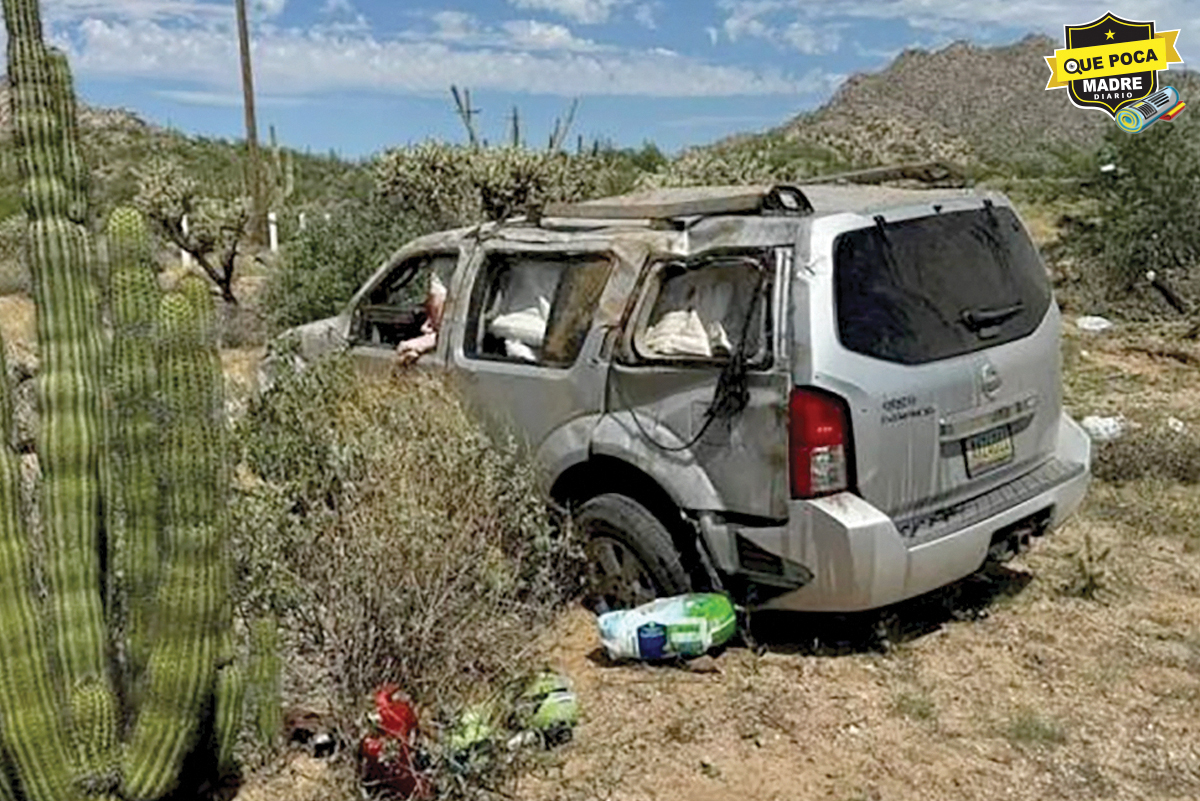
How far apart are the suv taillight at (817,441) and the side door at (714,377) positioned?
2.0 inches

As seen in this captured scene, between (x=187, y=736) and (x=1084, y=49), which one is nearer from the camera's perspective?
(x=187, y=736)

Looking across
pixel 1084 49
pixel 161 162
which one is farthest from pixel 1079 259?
pixel 161 162

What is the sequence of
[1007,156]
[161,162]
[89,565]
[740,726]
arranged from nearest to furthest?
[89,565] → [740,726] → [161,162] → [1007,156]

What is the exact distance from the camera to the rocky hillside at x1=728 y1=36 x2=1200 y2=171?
44.9 metres

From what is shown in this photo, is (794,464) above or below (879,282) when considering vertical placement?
below

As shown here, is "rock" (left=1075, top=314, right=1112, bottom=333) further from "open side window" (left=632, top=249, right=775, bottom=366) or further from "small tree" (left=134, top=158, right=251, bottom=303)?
"small tree" (left=134, top=158, right=251, bottom=303)

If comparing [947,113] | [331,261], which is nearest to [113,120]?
[947,113]

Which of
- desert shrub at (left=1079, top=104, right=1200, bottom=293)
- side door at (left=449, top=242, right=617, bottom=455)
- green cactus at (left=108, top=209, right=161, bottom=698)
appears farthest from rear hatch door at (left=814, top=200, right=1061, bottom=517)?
desert shrub at (left=1079, top=104, right=1200, bottom=293)

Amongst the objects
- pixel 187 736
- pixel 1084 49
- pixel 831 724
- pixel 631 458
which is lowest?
pixel 831 724

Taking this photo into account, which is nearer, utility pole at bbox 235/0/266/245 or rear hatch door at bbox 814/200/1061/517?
rear hatch door at bbox 814/200/1061/517

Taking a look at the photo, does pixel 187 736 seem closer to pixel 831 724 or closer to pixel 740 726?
pixel 740 726

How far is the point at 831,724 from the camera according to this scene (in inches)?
190

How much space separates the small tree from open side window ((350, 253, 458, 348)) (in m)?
12.8

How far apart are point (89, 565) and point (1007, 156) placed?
127 ft
